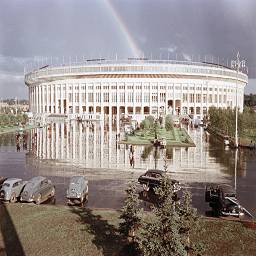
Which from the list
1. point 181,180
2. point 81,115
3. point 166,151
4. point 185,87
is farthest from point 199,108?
point 181,180

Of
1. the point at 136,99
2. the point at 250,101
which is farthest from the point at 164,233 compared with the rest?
the point at 250,101

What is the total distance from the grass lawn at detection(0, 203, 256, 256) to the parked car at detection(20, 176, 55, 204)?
5.90ft

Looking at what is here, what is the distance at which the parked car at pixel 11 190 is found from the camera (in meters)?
21.2

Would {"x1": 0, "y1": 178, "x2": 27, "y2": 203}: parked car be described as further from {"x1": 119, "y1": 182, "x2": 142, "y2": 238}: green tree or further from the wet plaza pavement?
{"x1": 119, "y1": 182, "x2": 142, "y2": 238}: green tree

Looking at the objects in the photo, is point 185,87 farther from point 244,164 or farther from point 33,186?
point 33,186

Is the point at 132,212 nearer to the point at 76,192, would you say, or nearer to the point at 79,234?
the point at 79,234

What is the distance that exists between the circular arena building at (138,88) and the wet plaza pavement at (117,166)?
70.4 meters

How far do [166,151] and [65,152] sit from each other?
420 inches

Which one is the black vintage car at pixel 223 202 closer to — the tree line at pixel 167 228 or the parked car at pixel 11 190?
the tree line at pixel 167 228

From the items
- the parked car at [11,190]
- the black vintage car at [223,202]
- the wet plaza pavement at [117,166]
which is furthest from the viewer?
the wet plaza pavement at [117,166]

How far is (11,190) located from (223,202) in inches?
429

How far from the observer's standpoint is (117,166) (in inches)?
1330

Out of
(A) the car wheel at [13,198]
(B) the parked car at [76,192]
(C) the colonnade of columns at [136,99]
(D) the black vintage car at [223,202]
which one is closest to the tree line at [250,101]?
(C) the colonnade of columns at [136,99]

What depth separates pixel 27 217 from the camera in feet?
59.7
